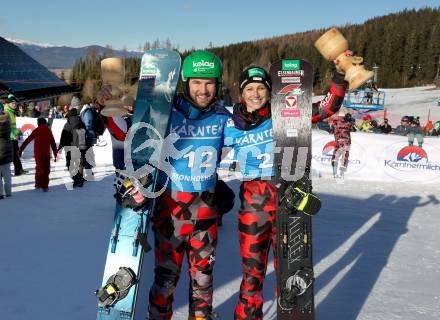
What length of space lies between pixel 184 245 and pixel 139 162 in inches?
27.3

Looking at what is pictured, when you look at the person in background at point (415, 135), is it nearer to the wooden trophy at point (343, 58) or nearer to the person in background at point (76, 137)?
the person in background at point (76, 137)

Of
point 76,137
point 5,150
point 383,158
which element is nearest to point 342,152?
point 383,158

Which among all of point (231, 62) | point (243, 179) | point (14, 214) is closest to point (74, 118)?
point (14, 214)

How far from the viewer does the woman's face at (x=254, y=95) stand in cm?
302

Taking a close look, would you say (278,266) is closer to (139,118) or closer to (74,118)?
(139,118)

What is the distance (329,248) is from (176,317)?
2800 mm

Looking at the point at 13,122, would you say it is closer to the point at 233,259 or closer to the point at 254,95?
the point at 233,259

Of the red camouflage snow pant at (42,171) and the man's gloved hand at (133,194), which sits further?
the red camouflage snow pant at (42,171)

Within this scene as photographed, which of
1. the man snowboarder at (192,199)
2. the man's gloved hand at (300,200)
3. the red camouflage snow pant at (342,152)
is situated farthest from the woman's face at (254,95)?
the red camouflage snow pant at (342,152)

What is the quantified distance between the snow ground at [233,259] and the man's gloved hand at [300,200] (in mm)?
1250

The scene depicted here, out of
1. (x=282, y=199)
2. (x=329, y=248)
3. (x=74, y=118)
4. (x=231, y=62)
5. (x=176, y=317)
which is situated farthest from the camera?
(x=231, y=62)

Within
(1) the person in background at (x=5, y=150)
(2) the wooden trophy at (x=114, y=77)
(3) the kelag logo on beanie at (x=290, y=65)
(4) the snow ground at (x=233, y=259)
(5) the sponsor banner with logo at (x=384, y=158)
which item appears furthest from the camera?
(5) the sponsor banner with logo at (x=384, y=158)

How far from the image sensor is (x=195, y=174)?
288 centimetres

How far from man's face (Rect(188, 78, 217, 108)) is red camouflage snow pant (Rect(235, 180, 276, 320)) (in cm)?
74
